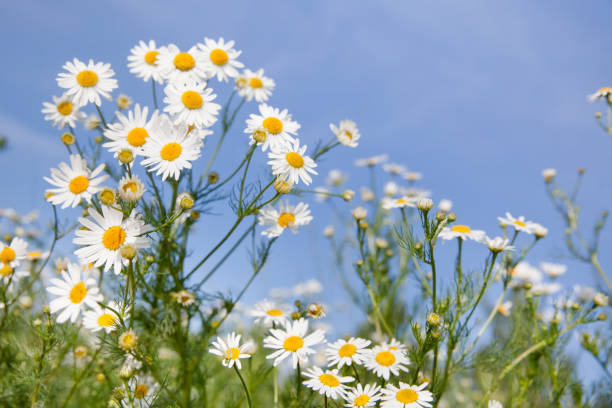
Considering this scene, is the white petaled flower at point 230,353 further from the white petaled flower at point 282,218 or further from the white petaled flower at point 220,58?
the white petaled flower at point 220,58

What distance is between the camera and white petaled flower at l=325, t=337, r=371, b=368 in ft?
4.93

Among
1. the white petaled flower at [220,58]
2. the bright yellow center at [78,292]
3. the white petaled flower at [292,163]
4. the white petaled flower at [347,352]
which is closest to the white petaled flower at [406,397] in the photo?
the white petaled flower at [347,352]

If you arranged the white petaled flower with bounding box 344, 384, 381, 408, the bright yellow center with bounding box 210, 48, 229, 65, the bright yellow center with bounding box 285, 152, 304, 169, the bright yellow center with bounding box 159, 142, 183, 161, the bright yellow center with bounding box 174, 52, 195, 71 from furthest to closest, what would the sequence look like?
the bright yellow center with bounding box 210, 48, 229, 65
the bright yellow center with bounding box 174, 52, 195, 71
the bright yellow center with bounding box 285, 152, 304, 169
the bright yellow center with bounding box 159, 142, 183, 161
the white petaled flower with bounding box 344, 384, 381, 408

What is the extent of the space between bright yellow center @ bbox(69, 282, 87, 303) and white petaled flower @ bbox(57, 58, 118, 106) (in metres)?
0.71

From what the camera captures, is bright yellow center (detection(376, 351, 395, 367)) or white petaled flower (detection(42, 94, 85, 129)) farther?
white petaled flower (detection(42, 94, 85, 129))

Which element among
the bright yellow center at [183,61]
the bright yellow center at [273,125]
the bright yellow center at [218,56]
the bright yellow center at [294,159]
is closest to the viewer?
the bright yellow center at [294,159]

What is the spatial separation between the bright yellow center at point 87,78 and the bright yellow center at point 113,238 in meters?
0.81

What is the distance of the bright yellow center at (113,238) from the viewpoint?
139 centimetres

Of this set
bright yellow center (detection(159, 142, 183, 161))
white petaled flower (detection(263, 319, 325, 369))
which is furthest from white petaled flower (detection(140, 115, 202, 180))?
white petaled flower (detection(263, 319, 325, 369))

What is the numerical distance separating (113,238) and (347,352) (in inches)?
31.6

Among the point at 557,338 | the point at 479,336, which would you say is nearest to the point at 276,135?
the point at 479,336

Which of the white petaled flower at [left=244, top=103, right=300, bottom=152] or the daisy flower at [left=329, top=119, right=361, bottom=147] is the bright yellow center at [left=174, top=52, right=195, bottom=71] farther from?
the daisy flower at [left=329, top=119, right=361, bottom=147]

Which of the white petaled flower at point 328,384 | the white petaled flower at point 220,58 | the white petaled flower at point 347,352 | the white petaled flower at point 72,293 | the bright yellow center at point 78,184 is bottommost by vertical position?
the white petaled flower at point 328,384

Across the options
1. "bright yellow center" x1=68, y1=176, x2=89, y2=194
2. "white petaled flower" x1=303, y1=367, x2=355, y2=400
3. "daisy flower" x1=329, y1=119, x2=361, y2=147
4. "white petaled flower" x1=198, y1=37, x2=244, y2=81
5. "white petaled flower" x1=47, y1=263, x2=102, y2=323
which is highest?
"white petaled flower" x1=198, y1=37, x2=244, y2=81
